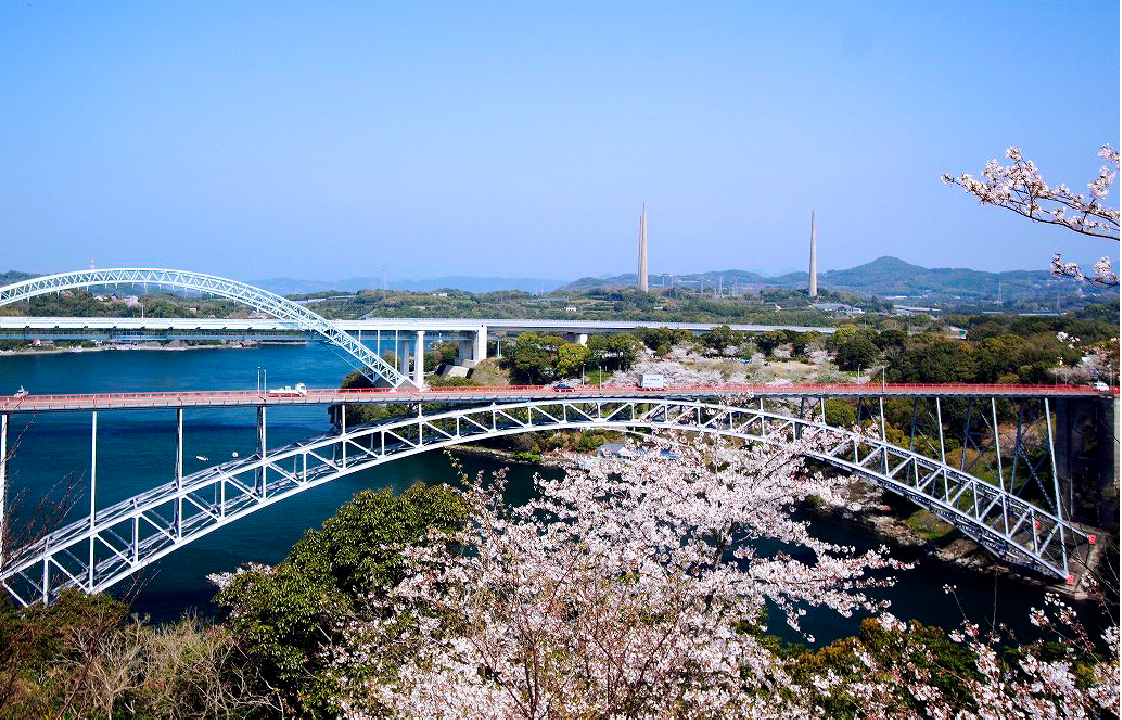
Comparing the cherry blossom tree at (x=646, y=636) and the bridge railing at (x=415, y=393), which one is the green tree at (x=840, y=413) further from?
the cherry blossom tree at (x=646, y=636)

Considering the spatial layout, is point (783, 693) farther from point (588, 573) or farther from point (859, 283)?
point (859, 283)

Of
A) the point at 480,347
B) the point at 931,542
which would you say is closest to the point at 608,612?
→ the point at 931,542

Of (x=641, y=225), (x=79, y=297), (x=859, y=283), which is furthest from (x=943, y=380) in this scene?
(x=859, y=283)

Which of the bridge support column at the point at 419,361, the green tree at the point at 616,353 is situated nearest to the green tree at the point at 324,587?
the bridge support column at the point at 419,361

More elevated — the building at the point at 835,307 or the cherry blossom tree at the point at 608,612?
the building at the point at 835,307

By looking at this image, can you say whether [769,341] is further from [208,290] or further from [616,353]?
[208,290]

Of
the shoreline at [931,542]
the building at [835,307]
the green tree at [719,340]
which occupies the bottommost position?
the shoreline at [931,542]
